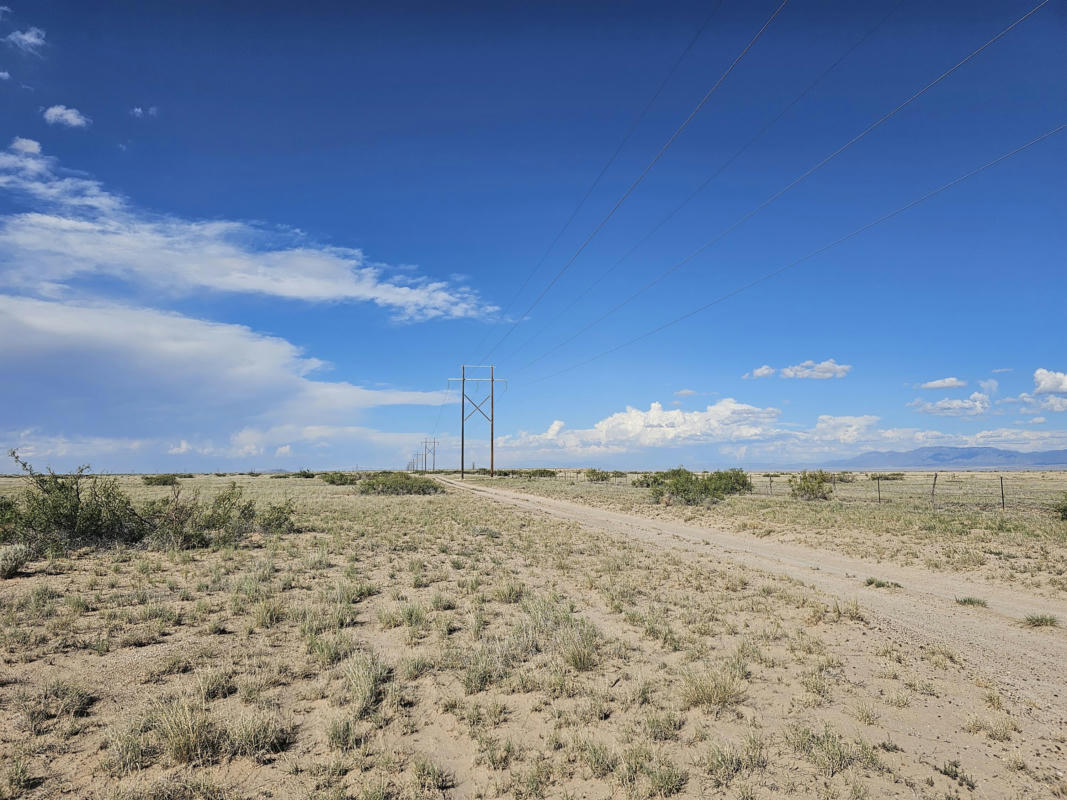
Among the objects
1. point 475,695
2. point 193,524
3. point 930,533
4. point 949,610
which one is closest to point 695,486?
point 930,533

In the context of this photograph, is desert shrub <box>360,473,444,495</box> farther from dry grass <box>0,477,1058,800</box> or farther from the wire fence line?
dry grass <box>0,477,1058,800</box>

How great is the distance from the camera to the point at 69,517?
1877 centimetres

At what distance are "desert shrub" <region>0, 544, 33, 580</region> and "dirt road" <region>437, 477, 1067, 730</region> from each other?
2002cm

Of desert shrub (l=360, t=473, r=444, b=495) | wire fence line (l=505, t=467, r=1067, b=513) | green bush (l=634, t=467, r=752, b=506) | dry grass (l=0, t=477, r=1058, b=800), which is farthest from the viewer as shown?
desert shrub (l=360, t=473, r=444, b=495)

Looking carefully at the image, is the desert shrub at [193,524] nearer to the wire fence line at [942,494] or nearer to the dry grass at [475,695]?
the dry grass at [475,695]

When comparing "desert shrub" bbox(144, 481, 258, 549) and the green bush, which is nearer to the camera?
"desert shrub" bbox(144, 481, 258, 549)

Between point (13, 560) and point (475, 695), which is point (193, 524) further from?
point (475, 695)

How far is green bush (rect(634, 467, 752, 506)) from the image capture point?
41959 millimetres

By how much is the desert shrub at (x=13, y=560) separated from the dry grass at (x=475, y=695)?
0.80 m

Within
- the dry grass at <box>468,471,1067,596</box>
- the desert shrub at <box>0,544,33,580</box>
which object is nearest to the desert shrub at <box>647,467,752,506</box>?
the dry grass at <box>468,471,1067,596</box>

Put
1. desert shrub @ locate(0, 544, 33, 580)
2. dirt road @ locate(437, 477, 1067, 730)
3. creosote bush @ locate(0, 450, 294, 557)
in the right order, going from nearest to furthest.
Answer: dirt road @ locate(437, 477, 1067, 730), desert shrub @ locate(0, 544, 33, 580), creosote bush @ locate(0, 450, 294, 557)

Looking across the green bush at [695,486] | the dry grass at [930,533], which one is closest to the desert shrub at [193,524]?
the dry grass at [930,533]

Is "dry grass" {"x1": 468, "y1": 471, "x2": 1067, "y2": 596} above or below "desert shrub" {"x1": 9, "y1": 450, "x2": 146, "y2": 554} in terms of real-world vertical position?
below

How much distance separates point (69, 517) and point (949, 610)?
2560 centimetres
